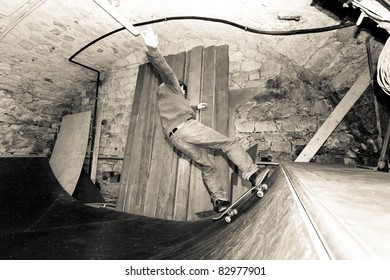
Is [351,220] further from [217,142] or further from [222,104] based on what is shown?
[222,104]

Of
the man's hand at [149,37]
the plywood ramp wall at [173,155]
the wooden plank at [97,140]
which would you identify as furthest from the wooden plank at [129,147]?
the man's hand at [149,37]

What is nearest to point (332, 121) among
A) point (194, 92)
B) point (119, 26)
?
point (194, 92)

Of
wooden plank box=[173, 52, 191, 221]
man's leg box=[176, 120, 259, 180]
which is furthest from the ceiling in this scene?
wooden plank box=[173, 52, 191, 221]

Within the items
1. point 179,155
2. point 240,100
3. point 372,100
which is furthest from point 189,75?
point 372,100

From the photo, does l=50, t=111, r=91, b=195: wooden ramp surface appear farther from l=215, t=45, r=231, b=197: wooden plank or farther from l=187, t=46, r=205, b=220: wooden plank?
l=215, t=45, r=231, b=197: wooden plank

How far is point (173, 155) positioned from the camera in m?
2.87

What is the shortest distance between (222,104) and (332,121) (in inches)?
48.7

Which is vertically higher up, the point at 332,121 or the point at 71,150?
the point at 332,121

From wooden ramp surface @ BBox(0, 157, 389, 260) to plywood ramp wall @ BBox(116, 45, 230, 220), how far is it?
619 mm

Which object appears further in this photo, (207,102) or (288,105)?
(207,102)

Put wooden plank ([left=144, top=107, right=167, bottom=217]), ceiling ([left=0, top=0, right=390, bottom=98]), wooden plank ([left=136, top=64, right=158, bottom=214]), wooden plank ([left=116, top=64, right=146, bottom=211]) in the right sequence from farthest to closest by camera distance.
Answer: wooden plank ([left=116, top=64, right=146, bottom=211]) → wooden plank ([left=136, top=64, right=158, bottom=214]) → wooden plank ([left=144, top=107, right=167, bottom=217]) → ceiling ([left=0, top=0, right=390, bottom=98])

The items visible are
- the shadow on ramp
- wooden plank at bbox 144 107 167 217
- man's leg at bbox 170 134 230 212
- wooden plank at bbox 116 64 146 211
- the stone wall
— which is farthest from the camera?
wooden plank at bbox 116 64 146 211

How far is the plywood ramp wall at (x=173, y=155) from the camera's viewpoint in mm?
2621

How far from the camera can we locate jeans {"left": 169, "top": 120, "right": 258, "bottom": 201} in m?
2.18
